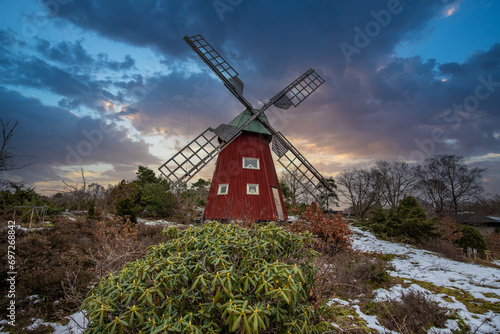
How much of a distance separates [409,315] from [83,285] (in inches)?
274

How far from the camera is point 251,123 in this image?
525 inches

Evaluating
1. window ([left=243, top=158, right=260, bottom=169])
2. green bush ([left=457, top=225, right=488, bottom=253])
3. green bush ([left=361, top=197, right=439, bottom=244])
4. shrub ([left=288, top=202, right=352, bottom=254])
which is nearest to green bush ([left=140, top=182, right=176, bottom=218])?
window ([left=243, top=158, right=260, bottom=169])

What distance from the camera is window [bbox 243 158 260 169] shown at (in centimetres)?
1246

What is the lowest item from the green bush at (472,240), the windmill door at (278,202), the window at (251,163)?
the green bush at (472,240)

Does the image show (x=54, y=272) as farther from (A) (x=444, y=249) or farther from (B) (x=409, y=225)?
(B) (x=409, y=225)

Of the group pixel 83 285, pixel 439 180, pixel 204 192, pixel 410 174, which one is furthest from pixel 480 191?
pixel 83 285

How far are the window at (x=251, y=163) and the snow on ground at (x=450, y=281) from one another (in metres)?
7.28

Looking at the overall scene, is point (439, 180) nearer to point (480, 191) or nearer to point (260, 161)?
point (480, 191)

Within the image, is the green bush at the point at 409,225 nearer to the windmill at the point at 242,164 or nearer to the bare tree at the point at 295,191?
the windmill at the point at 242,164

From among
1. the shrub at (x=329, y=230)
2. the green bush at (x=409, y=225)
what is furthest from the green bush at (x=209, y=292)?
the green bush at (x=409, y=225)

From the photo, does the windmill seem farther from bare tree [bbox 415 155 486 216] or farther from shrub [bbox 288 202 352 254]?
bare tree [bbox 415 155 486 216]

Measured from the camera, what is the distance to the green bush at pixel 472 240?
36.3ft

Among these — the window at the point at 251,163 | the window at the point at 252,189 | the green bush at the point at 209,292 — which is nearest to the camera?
the green bush at the point at 209,292

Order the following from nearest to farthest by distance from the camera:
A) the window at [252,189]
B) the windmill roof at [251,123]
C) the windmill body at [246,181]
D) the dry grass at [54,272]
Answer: the dry grass at [54,272] < the windmill body at [246,181] < the window at [252,189] < the windmill roof at [251,123]
